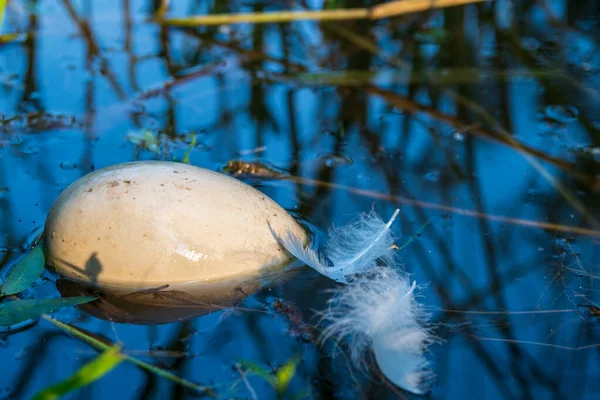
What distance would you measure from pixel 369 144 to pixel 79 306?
149cm

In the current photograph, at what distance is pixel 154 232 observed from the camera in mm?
1931

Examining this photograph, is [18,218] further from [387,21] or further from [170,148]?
[387,21]

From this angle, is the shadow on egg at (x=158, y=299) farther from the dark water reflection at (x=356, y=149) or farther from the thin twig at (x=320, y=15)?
the thin twig at (x=320, y=15)

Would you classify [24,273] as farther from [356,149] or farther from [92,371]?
[356,149]

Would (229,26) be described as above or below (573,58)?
above

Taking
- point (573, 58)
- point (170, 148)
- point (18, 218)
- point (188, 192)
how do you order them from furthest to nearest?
point (573, 58), point (170, 148), point (18, 218), point (188, 192)

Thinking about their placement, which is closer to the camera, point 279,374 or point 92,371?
point 92,371

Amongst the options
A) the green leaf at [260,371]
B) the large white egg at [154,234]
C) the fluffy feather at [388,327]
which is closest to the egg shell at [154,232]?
the large white egg at [154,234]

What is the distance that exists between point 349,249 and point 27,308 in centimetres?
95

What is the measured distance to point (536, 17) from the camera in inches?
165

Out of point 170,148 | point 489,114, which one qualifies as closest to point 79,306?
point 170,148

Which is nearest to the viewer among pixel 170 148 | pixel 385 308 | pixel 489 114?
pixel 385 308

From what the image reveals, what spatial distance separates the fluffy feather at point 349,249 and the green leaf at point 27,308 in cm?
65

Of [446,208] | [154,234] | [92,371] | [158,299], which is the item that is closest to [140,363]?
[158,299]
